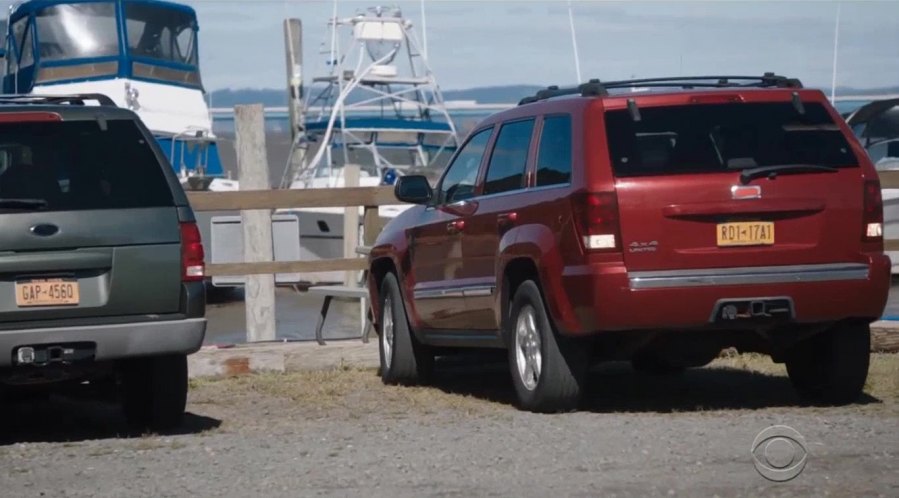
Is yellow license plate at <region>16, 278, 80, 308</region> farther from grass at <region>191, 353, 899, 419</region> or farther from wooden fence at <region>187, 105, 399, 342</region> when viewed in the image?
wooden fence at <region>187, 105, 399, 342</region>

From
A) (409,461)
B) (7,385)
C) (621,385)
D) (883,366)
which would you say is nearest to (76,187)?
(7,385)

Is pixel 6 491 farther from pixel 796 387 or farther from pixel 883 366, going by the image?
pixel 883 366

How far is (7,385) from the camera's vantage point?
8.66m

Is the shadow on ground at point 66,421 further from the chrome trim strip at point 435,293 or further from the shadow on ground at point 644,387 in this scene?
the shadow on ground at point 644,387

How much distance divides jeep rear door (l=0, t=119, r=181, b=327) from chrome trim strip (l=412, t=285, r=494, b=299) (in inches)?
83.9

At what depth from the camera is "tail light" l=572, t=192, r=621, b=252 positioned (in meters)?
8.42

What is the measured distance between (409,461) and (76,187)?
8.10 ft

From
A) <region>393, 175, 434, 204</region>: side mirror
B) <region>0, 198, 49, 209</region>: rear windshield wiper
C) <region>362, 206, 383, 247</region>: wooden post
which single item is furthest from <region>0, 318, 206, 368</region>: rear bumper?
<region>362, 206, 383, 247</region>: wooden post

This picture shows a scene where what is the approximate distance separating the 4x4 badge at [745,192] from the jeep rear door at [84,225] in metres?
2.91

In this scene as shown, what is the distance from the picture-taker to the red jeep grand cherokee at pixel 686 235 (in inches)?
332

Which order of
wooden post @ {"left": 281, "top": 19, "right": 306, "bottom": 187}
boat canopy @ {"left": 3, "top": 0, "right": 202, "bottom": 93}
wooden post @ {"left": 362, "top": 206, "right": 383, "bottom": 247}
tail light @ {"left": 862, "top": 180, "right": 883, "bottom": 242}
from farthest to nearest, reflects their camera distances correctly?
wooden post @ {"left": 281, "top": 19, "right": 306, "bottom": 187} → boat canopy @ {"left": 3, "top": 0, "right": 202, "bottom": 93} → wooden post @ {"left": 362, "top": 206, "right": 383, "bottom": 247} → tail light @ {"left": 862, "top": 180, "right": 883, "bottom": 242}

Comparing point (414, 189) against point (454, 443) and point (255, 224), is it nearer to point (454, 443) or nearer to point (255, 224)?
point (454, 443)

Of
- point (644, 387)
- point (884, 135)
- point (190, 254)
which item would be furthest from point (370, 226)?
point (884, 135)

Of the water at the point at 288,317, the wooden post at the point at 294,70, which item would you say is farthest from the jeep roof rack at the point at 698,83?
the wooden post at the point at 294,70
